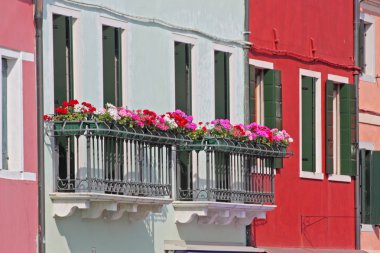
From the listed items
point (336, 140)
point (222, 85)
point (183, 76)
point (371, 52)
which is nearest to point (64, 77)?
point (183, 76)

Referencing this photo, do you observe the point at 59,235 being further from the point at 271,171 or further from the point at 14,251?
the point at 271,171

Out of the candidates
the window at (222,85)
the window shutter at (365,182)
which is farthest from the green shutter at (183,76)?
the window shutter at (365,182)

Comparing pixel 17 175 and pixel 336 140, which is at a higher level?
pixel 336 140

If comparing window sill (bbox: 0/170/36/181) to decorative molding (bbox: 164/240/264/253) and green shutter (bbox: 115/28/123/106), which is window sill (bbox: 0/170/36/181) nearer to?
green shutter (bbox: 115/28/123/106)

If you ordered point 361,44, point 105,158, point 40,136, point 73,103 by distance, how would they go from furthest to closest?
point 361,44 → point 105,158 → point 73,103 → point 40,136

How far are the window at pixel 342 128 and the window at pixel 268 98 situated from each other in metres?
1.99

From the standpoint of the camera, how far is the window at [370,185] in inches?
1361

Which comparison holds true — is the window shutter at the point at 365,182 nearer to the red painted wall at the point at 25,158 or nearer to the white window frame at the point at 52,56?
the white window frame at the point at 52,56

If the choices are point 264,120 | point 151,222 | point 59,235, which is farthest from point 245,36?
point 59,235

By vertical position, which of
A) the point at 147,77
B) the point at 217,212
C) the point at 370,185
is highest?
the point at 147,77

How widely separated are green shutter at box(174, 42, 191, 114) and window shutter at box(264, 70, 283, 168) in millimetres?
2495

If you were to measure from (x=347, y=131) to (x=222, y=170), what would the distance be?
17.5 feet

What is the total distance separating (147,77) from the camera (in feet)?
92.8

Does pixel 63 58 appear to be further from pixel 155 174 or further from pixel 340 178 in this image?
pixel 340 178
